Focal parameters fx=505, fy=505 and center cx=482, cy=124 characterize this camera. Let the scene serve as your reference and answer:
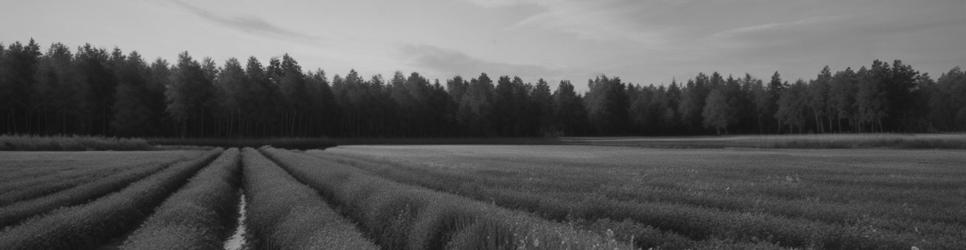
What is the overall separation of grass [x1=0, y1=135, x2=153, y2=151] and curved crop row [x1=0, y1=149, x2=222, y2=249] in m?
48.9

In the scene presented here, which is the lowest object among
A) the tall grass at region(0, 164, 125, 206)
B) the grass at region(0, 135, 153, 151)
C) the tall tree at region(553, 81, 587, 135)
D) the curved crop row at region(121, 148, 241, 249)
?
the curved crop row at region(121, 148, 241, 249)

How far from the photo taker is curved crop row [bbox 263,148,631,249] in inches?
295

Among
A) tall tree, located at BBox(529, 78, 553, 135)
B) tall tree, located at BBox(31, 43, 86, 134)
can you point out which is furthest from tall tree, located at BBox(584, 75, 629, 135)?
tall tree, located at BBox(31, 43, 86, 134)

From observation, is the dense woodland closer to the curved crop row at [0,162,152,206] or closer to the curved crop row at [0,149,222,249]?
the curved crop row at [0,162,152,206]

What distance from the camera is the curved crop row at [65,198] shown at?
13.4 meters

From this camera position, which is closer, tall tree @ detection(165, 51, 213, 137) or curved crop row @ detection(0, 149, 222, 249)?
curved crop row @ detection(0, 149, 222, 249)

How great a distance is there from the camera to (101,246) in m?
12.7

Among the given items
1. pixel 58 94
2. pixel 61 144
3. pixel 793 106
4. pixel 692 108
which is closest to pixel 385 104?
pixel 58 94

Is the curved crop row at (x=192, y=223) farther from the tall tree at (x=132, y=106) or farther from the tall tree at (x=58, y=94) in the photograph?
the tall tree at (x=58, y=94)

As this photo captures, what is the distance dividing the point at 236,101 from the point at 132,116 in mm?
16649

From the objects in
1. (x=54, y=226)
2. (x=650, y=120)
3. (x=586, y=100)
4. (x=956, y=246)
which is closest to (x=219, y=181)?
(x=54, y=226)

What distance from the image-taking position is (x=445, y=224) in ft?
33.1

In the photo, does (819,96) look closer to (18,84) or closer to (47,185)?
(47,185)

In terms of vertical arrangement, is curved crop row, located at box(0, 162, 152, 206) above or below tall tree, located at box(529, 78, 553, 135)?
below
